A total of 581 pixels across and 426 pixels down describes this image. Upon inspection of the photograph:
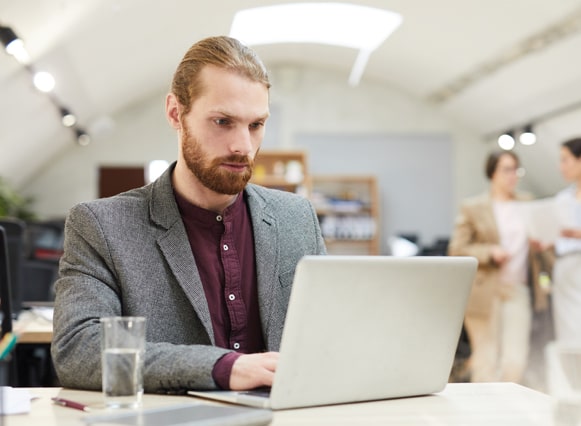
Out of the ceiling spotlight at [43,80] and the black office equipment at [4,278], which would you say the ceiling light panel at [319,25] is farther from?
the black office equipment at [4,278]

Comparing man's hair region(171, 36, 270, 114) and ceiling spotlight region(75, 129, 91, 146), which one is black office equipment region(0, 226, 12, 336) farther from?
ceiling spotlight region(75, 129, 91, 146)

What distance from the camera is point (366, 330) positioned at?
1.36 meters

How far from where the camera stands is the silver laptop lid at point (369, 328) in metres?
1.27

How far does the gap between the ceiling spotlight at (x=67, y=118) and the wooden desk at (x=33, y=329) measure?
6.51 meters

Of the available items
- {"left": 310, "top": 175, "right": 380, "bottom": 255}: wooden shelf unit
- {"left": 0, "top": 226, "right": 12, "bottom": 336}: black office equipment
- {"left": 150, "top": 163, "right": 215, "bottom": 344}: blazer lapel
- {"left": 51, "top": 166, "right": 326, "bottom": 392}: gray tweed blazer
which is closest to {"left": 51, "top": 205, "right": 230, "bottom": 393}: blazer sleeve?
{"left": 51, "top": 166, "right": 326, "bottom": 392}: gray tweed blazer

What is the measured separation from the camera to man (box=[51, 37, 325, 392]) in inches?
65.2

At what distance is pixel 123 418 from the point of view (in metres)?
1.20

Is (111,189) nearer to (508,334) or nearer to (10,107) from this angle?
(10,107)

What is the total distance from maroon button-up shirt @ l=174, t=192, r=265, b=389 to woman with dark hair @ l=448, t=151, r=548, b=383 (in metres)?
3.32

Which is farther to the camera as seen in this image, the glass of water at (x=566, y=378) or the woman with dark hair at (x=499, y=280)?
the woman with dark hair at (x=499, y=280)

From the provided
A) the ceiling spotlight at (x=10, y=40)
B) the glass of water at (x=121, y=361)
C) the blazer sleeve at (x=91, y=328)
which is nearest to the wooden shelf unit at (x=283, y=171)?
the ceiling spotlight at (x=10, y=40)

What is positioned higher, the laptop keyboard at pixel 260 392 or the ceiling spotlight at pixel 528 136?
Result: the ceiling spotlight at pixel 528 136

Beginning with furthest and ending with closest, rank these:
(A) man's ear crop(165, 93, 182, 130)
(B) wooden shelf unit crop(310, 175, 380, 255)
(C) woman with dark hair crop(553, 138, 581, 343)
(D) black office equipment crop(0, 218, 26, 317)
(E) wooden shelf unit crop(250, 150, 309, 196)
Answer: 1. (B) wooden shelf unit crop(310, 175, 380, 255)
2. (E) wooden shelf unit crop(250, 150, 309, 196)
3. (C) woman with dark hair crop(553, 138, 581, 343)
4. (D) black office equipment crop(0, 218, 26, 317)
5. (A) man's ear crop(165, 93, 182, 130)

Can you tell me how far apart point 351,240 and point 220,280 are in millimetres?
9658
